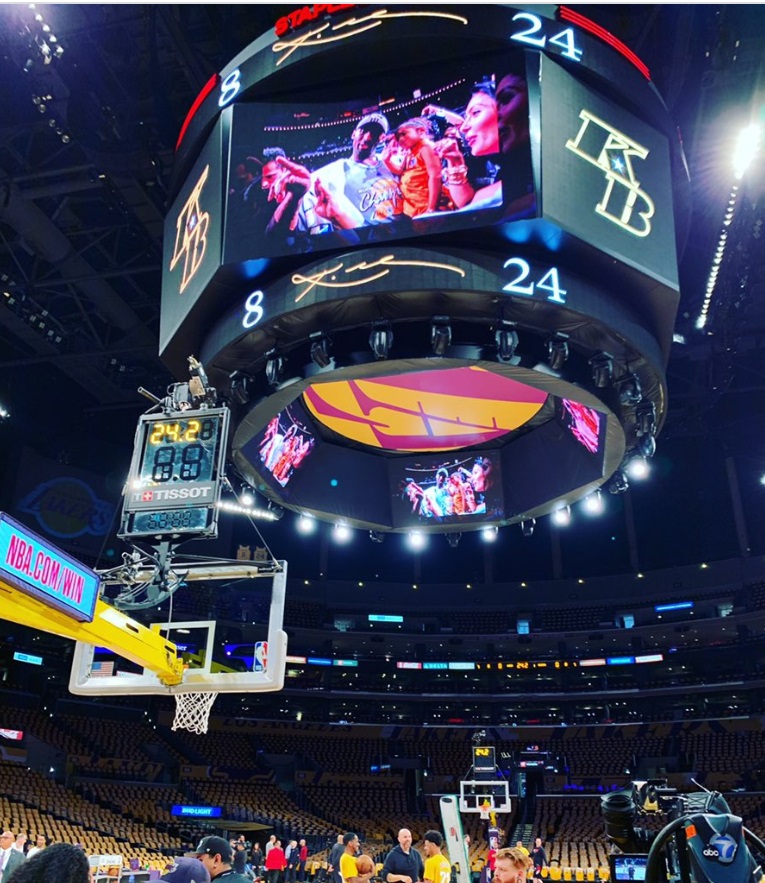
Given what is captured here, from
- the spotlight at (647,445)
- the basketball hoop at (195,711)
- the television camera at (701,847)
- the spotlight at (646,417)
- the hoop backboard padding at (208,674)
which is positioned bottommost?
the television camera at (701,847)

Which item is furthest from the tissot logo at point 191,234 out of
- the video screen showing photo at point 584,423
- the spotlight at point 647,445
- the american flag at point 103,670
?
the spotlight at point 647,445

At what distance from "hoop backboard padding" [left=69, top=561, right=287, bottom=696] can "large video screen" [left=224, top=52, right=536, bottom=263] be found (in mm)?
5094

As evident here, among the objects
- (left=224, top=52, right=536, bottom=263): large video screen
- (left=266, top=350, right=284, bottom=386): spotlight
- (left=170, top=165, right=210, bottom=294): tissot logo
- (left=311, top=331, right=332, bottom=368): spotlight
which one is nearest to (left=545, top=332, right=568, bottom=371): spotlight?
(left=224, top=52, right=536, bottom=263): large video screen

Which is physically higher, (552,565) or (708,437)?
(708,437)

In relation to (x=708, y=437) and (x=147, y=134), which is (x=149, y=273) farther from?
(x=708, y=437)

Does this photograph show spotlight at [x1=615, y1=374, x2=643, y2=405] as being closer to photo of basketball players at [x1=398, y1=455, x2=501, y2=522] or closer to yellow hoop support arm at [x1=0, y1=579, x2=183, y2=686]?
photo of basketball players at [x1=398, y1=455, x2=501, y2=522]

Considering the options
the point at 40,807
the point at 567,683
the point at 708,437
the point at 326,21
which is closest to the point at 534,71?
the point at 326,21

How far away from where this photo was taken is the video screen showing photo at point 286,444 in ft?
57.9

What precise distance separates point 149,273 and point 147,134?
6.87 meters

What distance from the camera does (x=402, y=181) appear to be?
12047mm

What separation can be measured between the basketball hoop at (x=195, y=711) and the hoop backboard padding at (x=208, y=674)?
33cm

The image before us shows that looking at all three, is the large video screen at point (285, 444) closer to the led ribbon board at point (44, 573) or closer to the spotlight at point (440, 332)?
the spotlight at point (440, 332)
